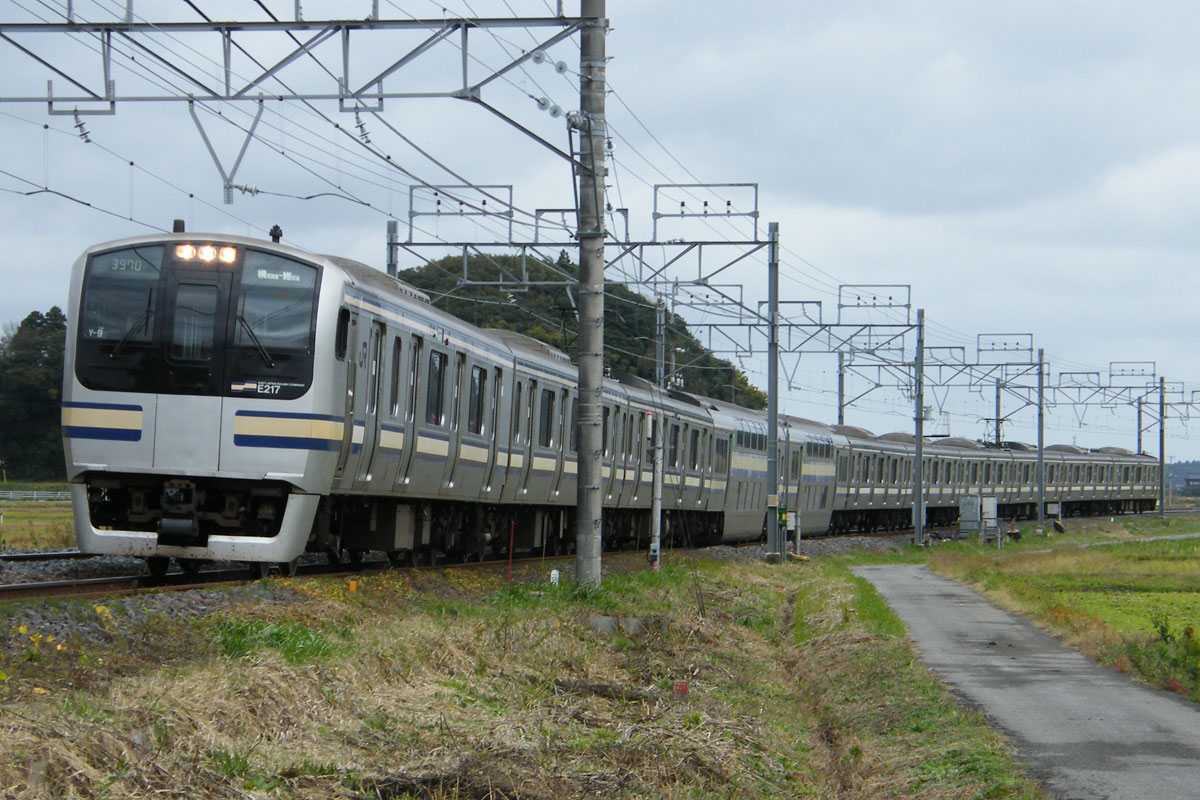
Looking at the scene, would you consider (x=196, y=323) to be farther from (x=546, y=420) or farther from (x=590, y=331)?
(x=546, y=420)

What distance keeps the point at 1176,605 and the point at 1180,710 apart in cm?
1396

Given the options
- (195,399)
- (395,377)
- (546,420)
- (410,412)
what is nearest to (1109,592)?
(546,420)

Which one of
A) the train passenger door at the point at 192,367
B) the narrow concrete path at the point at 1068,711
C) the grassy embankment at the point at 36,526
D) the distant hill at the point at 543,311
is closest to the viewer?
the narrow concrete path at the point at 1068,711

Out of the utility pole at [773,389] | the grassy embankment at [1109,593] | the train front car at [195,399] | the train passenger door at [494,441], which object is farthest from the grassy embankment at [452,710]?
the utility pole at [773,389]

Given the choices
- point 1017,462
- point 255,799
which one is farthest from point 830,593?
point 1017,462

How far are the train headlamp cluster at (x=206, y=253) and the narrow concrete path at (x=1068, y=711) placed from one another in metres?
7.80

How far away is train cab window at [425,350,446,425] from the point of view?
17781 mm

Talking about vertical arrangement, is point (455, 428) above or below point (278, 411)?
above

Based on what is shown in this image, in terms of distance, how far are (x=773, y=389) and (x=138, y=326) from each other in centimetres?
1934

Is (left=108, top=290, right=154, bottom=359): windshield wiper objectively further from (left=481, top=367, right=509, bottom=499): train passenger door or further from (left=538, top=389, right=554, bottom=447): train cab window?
(left=538, top=389, right=554, bottom=447): train cab window

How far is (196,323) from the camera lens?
13.8 metres

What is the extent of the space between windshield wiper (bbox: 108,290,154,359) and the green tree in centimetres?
2770

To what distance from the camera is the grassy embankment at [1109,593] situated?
13789 millimetres

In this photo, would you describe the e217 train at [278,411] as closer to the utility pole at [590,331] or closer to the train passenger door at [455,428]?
the train passenger door at [455,428]
